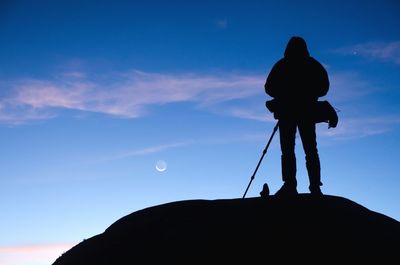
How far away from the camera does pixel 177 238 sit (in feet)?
28.1

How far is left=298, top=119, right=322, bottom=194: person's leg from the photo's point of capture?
32.4 feet

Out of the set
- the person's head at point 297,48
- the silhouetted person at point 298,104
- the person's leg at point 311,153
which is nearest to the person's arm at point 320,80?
the silhouetted person at point 298,104

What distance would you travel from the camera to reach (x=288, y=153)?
393 inches

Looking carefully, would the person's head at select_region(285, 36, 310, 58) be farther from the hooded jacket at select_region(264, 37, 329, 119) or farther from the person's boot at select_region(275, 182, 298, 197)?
the person's boot at select_region(275, 182, 298, 197)

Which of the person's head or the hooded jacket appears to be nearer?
the hooded jacket

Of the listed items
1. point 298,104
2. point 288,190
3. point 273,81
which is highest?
point 273,81

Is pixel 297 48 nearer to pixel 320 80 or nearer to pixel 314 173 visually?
pixel 320 80

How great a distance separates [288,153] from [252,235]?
2.56m

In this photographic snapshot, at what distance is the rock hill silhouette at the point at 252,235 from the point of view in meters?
7.88

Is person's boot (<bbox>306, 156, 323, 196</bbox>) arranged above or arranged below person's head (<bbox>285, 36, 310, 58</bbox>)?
below

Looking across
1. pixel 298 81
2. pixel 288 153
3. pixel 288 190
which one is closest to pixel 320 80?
pixel 298 81

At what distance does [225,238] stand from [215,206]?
157 centimetres

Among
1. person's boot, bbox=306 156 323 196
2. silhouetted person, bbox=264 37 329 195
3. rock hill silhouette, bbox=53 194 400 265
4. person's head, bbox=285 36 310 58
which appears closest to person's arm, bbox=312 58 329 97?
silhouetted person, bbox=264 37 329 195

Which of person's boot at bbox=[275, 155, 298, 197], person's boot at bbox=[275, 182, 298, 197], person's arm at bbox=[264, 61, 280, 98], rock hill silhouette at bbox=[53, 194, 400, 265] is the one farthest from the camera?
person's arm at bbox=[264, 61, 280, 98]
